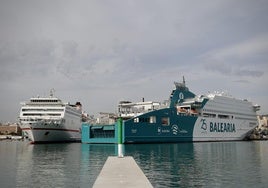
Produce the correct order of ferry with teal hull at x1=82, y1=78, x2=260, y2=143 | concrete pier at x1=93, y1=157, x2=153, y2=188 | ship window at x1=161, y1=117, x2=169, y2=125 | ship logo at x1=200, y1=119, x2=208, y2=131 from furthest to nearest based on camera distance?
ship logo at x1=200, y1=119, x2=208, y2=131, ship window at x1=161, y1=117, x2=169, y2=125, ferry with teal hull at x1=82, y1=78, x2=260, y2=143, concrete pier at x1=93, y1=157, x2=153, y2=188

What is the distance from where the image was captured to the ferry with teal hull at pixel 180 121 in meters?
44.4

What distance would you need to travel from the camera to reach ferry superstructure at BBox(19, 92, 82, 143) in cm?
5153

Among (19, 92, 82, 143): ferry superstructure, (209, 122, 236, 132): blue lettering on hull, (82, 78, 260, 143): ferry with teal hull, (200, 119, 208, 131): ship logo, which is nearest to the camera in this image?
(82, 78, 260, 143): ferry with teal hull

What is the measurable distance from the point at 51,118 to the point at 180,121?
24.3 m

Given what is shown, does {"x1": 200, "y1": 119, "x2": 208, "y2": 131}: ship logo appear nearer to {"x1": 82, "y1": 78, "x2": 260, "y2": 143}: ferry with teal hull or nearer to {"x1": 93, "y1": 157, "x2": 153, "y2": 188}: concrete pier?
{"x1": 82, "y1": 78, "x2": 260, "y2": 143}: ferry with teal hull

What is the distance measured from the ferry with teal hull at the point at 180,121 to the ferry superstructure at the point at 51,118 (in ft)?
21.5

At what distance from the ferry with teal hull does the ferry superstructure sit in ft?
21.5

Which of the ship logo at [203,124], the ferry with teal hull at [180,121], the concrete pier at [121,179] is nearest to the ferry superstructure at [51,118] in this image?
the ferry with teal hull at [180,121]

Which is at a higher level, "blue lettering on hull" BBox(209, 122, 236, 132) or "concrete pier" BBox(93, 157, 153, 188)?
"blue lettering on hull" BBox(209, 122, 236, 132)

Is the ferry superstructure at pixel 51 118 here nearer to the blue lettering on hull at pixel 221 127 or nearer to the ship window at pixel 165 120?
the ship window at pixel 165 120

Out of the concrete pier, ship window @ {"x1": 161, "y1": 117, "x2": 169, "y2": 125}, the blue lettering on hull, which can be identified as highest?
ship window @ {"x1": 161, "y1": 117, "x2": 169, "y2": 125}

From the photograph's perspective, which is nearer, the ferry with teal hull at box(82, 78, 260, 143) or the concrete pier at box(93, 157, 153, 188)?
the concrete pier at box(93, 157, 153, 188)

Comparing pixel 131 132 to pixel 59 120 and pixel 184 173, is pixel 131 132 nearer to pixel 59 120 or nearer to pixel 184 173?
pixel 59 120

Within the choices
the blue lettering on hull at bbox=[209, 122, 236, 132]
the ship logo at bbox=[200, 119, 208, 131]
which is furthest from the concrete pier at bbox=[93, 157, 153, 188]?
the blue lettering on hull at bbox=[209, 122, 236, 132]
